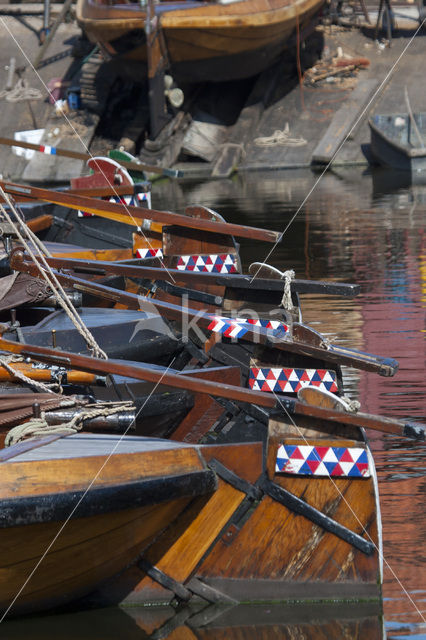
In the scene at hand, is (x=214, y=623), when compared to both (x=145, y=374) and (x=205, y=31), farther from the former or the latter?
(x=205, y=31)

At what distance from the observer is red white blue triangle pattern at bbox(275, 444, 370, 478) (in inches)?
210

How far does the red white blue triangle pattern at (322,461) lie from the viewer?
5.34m

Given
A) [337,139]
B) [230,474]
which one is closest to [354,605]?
[230,474]

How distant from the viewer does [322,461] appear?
538 centimetres

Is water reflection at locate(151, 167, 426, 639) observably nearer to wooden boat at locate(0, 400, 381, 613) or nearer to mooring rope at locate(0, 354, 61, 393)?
wooden boat at locate(0, 400, 381, 613)

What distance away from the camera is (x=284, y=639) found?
5258 millimetres

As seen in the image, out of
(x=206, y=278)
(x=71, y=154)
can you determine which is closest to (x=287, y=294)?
(x=206, y=278)

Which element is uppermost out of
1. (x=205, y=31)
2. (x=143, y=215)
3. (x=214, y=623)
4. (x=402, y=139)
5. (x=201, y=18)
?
(x=201, y=18)

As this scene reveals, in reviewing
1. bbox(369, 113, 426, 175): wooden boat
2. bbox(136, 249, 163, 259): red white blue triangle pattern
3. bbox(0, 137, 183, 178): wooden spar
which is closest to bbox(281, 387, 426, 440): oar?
bbox(136, 249, 163, 259): red white blue triangle pattern

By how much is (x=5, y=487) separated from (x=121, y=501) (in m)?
0.57

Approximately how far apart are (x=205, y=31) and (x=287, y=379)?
19384 mm

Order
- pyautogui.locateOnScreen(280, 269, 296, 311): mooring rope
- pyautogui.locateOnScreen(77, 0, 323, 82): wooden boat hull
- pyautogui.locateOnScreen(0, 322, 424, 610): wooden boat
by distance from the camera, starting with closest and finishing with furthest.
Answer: pyautogui.locateOnScreen(0, 322, 424, 610): wooden boat
pyautogui.locateOnScreen(280, 269, 296, 311): mooring rope
pyautogui.locateOnScreen(77, 0, 323, 82): wooden boat hull

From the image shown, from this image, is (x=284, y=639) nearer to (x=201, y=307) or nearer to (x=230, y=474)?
(x=230, y=474)

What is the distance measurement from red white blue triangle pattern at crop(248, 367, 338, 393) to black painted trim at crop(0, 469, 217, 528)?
1.99 m
